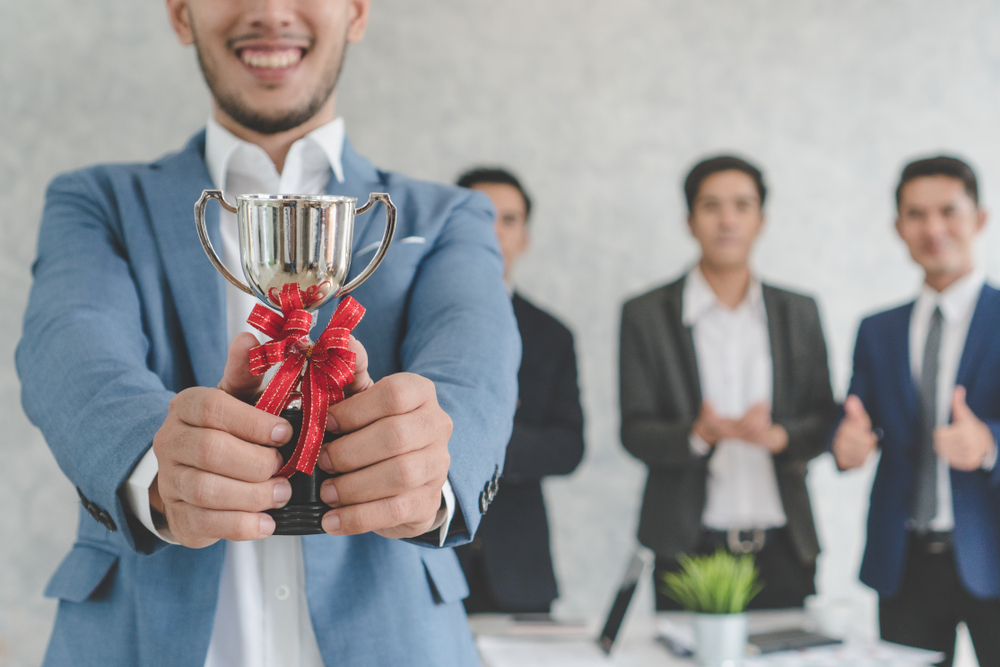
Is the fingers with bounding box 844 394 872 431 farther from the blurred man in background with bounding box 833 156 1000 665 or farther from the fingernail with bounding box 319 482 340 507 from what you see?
the fingernail with bounding box 319 482 340 507

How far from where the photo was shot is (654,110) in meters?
3.79

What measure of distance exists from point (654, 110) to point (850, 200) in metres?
1.13

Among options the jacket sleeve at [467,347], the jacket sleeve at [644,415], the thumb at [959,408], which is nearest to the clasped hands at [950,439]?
the thumb at [959,408]

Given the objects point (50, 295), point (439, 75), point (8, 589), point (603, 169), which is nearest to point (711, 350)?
point (603, 169)

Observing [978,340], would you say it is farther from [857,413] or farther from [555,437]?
[555,437]

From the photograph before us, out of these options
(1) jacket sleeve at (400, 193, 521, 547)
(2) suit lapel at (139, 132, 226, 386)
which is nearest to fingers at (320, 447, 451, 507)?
(1) jacket sleeve at (400, 193, 521, 547)

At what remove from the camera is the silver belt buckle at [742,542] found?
9.19 feet

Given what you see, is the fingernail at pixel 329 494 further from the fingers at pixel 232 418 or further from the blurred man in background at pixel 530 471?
the blurred man in background at pixel 530 471

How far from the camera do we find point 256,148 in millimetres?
1168

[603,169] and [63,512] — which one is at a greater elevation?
[603,169]

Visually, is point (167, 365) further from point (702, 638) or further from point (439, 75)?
point (439, 75)

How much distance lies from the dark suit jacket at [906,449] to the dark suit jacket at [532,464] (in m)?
1.08

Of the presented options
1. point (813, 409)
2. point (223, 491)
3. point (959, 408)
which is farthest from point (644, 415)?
point (223, 491)

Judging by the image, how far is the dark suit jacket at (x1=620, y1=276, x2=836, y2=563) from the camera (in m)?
2.80
